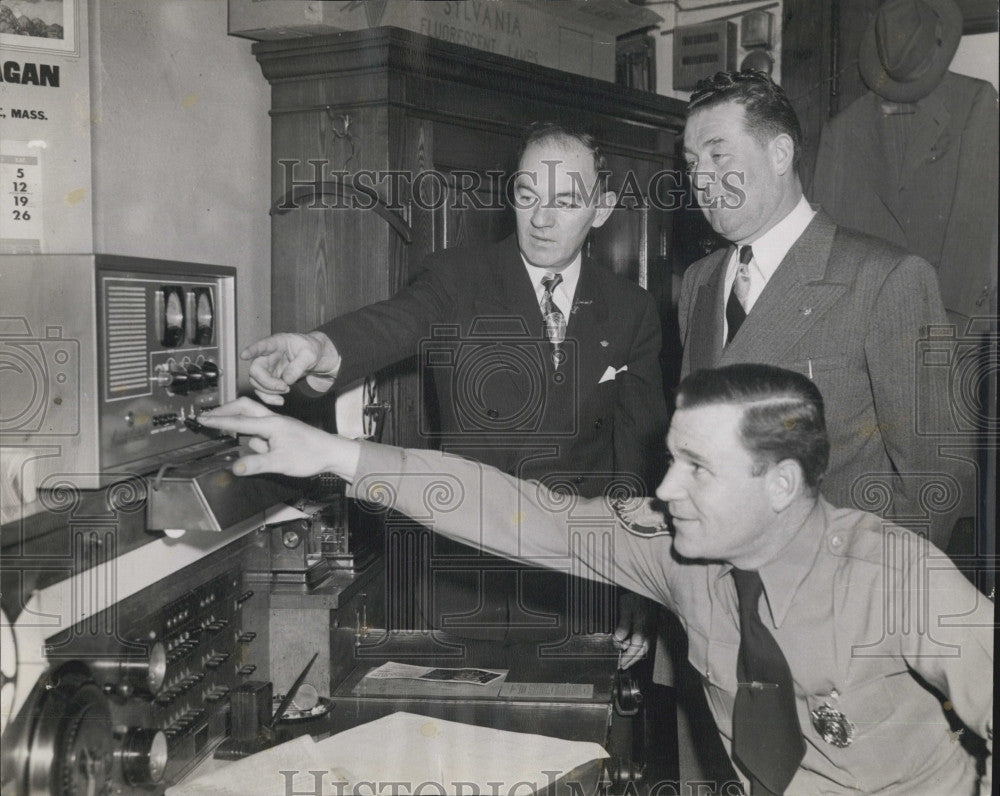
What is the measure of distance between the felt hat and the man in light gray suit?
1.42 meters

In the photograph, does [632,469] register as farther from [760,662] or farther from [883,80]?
[883,80]

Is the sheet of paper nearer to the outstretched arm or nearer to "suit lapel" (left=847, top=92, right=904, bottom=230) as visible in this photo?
the outstretched arm

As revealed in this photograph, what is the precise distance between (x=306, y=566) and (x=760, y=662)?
969 millimetres

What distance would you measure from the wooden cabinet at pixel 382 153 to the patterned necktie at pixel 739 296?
1.02 metres

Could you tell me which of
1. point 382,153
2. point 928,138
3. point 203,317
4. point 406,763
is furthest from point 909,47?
point 406,763

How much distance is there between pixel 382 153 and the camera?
2.66 metres

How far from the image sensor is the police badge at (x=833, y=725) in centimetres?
155

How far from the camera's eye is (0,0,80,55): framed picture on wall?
1.70 m

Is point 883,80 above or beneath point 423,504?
above

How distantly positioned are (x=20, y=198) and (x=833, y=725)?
1669mm

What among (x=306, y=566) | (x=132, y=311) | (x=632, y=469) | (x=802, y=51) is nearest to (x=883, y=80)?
(x=802, y=51)

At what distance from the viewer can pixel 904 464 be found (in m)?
1.92

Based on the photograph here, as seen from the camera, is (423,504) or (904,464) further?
(904,464)

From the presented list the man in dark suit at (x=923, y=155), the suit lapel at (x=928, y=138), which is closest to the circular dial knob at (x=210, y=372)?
the man in dark suit at (x=923, y=155)
